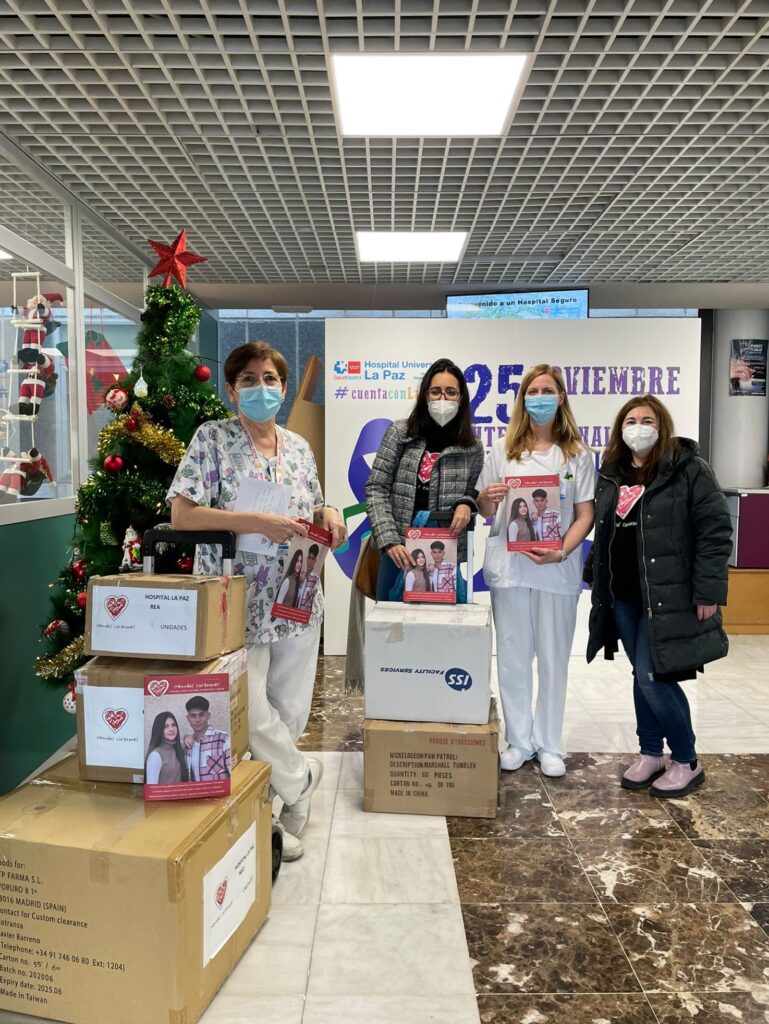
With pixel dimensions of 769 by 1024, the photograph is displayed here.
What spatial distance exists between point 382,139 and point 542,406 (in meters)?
1.27

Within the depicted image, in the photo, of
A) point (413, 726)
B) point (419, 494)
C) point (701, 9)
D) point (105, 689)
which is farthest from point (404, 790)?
point (701, 9)

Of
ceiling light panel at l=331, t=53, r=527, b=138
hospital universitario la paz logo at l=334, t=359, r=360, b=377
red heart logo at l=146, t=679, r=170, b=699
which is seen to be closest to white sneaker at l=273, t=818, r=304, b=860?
red heart logo at l=146, t=679, r=170, b=699

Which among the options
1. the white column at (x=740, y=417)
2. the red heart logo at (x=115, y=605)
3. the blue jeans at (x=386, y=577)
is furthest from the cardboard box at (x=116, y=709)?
the white column at (x=740, y=417)

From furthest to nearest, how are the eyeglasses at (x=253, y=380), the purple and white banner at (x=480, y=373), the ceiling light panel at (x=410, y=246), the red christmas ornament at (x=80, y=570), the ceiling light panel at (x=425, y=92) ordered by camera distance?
1. the purple and white banner at (x=480, y=373)
2. the ceiling light panel at (x=410, y=246)
3. the red christmas ornament at (x=80, y=570)
4. the ceiling light panel at (x=425, y=92)
5. the eyeglasses at (x=253, y=380)

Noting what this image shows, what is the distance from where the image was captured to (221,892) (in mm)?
1750

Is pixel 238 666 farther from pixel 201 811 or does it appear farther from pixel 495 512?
pixel 495 512

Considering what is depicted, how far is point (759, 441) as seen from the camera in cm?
685

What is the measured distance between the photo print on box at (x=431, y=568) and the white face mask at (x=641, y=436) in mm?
754

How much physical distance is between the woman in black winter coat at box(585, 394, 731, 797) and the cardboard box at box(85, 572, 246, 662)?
1.69 m

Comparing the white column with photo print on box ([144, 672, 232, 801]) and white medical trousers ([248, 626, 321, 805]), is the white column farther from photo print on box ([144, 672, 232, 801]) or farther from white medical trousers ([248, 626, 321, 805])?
photo print on box ([144, 672, 232, 801])

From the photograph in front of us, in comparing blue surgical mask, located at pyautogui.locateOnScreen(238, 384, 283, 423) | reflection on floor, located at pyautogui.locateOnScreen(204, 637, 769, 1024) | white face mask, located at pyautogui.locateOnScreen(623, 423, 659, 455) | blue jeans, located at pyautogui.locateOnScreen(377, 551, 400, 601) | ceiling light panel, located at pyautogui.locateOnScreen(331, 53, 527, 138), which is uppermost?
ceiling light panel, located at pyautogui.locateOnScreen(331, 53, 527, 138)

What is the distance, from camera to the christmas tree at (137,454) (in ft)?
9.55

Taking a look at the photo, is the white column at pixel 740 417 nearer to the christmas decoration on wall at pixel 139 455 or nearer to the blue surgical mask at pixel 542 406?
the blue surgical mask at pixel 542 406

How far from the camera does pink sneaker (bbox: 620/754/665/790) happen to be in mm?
3049
